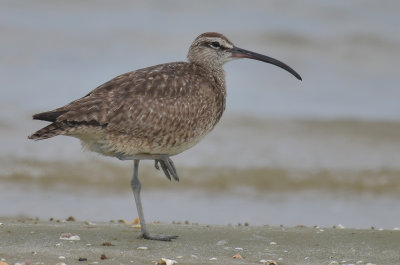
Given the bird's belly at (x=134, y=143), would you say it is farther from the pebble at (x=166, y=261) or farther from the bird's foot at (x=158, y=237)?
the pebble at (x=166, y=261)

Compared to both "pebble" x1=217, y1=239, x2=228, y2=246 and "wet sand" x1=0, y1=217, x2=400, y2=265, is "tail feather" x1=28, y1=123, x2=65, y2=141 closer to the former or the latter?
"wet sand" x1=0, y1=217, x2=400, y2=265

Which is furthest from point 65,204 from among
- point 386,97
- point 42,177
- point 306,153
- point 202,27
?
point 202,27

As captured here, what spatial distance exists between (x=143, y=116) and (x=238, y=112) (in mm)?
9116

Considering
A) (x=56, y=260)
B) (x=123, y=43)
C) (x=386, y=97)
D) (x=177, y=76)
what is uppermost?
(x=123, y=43)

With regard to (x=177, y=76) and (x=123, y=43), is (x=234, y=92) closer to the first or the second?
(x=123, y=43)

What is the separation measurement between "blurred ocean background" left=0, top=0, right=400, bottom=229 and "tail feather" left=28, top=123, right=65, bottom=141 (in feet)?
14.5

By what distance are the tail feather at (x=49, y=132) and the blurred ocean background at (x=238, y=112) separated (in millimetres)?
4418

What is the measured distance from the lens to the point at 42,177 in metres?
13.7

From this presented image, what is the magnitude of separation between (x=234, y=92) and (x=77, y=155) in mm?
4909

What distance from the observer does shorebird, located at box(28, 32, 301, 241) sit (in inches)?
300

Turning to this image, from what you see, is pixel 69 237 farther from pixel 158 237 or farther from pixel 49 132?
pixel 49 132

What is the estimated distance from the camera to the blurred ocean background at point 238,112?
1265cm

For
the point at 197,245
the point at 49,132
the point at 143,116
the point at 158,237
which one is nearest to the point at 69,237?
the point at 158,237

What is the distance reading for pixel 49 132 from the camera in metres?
7.45
